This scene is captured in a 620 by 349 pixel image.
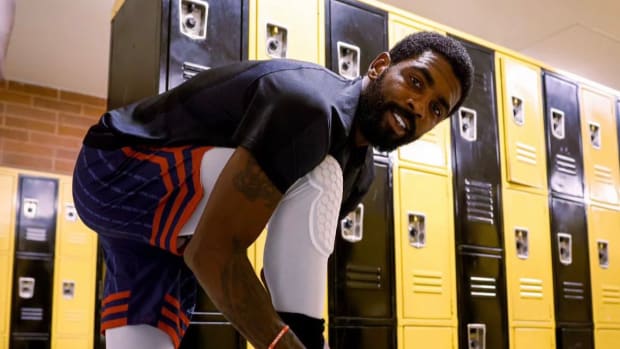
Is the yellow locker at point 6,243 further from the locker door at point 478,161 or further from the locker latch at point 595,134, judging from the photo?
the locker latch at point 595,134

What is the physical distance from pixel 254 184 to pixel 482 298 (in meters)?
1.89

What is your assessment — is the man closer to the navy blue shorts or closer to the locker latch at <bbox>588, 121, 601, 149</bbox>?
the navy blue shorts

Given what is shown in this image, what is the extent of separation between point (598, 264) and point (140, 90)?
90.4 inches

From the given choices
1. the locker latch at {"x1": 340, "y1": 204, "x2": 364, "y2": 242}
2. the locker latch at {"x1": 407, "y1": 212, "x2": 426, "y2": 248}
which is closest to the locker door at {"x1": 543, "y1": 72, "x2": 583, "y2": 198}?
the locker latch at {"x1": 407, "y1": 212, "x2": 426, "y2": 248}

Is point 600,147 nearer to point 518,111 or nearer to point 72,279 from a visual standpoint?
point 518,111

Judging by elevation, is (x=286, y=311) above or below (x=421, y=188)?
below

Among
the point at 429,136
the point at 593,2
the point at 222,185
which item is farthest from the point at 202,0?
the point at 593,2

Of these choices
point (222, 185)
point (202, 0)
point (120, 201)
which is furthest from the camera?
point (202, 0)

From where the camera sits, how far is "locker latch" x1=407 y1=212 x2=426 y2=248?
2672 mm

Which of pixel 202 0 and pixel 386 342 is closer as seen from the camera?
pixel 202 0

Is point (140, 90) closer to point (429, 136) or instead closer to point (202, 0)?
point (202, 0)

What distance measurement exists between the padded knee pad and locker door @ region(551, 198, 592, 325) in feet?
7.21

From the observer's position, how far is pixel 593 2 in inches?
155

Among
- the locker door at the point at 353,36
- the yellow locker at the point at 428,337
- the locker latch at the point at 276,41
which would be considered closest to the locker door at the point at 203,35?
the locker latch at the point at 276,41
